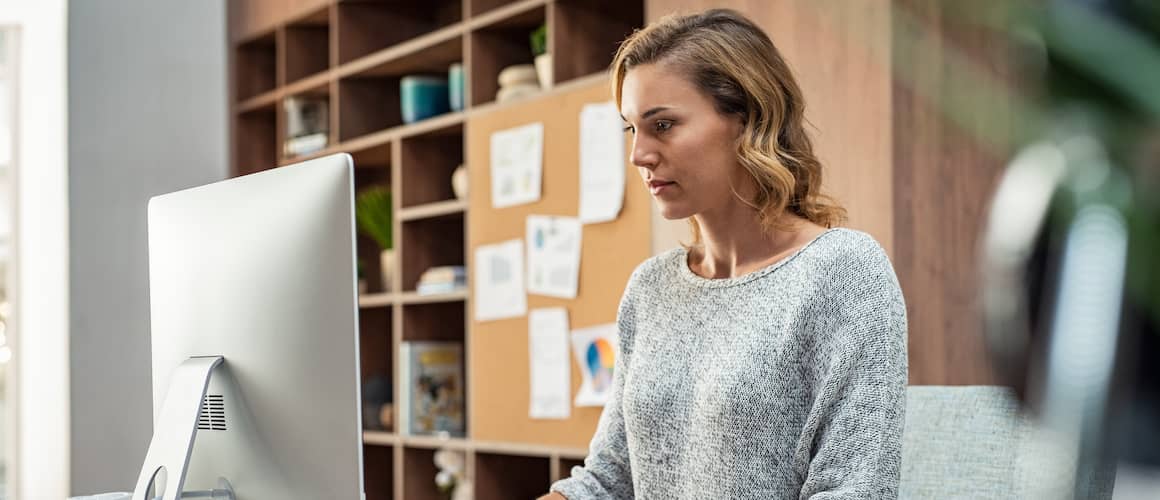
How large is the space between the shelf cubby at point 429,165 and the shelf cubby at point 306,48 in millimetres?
781

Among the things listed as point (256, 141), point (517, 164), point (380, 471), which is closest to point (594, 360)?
point (517, 164)

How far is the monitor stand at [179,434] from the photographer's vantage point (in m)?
1.17

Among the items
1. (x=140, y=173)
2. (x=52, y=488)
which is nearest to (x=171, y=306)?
(x=140, y=173)

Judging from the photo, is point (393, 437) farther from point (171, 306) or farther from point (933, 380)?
point (171, 306)

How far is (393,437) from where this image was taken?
151 inches

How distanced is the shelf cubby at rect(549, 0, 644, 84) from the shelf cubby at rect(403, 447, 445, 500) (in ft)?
4.52

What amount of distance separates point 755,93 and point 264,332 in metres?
0.70

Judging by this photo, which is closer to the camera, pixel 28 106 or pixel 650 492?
pixel 650 492

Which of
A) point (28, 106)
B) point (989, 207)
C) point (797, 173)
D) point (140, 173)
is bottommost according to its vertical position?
point (989, 207)

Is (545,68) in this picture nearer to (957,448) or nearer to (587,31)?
(587,31)

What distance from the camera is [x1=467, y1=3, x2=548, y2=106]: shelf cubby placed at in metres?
3.55

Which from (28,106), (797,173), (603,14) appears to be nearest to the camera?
(797,173)

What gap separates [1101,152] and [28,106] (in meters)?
4.62

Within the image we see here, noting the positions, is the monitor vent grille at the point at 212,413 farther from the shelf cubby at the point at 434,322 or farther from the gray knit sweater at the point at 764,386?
the shelf cubby at the point at 434,322
